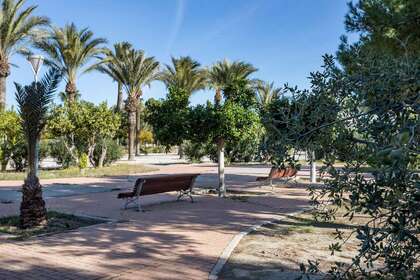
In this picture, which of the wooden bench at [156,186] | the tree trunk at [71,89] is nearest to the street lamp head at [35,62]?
the wooden bench at [156,186]

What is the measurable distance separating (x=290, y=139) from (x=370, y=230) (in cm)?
74

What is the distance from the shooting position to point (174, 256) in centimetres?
618

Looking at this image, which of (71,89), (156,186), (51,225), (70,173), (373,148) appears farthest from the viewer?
(71,89)

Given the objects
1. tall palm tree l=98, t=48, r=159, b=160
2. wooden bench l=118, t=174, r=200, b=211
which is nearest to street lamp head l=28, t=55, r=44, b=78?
wooden bench l=118, t=174, r=200, b=211

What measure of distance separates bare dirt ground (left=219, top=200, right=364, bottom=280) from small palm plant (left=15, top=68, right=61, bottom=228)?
361 centimetres

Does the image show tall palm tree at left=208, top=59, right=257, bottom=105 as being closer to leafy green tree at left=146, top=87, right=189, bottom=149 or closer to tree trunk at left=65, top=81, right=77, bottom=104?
tree trunk at left=65, top=81, right=77, bottom=104

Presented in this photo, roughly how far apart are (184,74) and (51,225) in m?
33.1

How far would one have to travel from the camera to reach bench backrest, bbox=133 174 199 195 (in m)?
10.5

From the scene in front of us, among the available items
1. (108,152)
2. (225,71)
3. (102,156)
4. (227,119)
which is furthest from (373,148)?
(225,71)

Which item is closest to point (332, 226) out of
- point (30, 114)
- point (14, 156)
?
point (30, 114)

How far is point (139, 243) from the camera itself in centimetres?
693

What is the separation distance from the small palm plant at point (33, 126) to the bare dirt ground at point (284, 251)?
3614mm

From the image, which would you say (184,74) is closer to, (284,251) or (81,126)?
(81,126)

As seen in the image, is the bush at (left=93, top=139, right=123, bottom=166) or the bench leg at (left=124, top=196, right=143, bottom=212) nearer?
the bench leg at (left=124, top=196, right=143, bottom=212)
